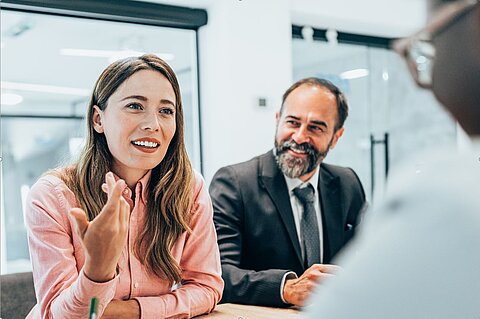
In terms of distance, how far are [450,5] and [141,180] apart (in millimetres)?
841

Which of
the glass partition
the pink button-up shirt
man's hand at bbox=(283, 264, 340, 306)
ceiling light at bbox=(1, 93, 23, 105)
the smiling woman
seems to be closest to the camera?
the pink button-up shirt

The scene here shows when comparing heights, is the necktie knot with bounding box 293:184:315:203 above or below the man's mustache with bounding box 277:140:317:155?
below

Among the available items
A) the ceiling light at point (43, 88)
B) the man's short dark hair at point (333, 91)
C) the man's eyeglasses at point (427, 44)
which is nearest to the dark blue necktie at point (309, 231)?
the man's short dark hair at point (333, 91)

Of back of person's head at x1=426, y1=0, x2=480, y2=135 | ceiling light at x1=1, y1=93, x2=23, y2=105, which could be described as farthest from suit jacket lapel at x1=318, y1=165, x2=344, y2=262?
ceiling light at x1=1, y1=93, x2=23, y2=105

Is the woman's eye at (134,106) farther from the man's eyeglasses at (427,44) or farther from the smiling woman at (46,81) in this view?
the smiling woman at (46,81)

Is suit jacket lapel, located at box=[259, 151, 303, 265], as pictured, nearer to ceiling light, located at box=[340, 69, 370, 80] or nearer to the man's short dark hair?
the man's short dark hair

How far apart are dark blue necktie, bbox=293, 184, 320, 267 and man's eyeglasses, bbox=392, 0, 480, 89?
3.27 ft

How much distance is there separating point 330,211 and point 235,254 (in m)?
0.29

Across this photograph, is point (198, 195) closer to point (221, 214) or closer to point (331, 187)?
point (221, 214)

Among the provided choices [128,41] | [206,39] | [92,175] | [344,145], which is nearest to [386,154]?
[344,145]

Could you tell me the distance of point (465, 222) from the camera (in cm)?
51

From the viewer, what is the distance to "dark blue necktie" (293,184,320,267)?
5.43 feet

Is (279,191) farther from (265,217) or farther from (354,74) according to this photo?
(354,74)

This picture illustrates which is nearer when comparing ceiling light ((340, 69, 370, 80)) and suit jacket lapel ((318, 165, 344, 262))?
suit jacket lapel ((318, 165, 344, 262))
